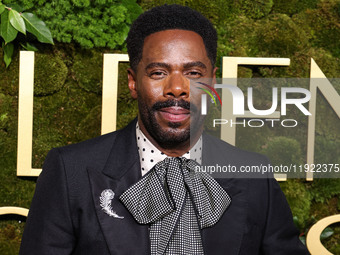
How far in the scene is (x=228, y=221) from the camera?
59.8 inches

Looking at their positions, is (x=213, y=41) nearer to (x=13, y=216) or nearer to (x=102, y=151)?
(x=102, y=151)

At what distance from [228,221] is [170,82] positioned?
49 centimetres

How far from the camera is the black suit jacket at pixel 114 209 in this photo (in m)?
1.43

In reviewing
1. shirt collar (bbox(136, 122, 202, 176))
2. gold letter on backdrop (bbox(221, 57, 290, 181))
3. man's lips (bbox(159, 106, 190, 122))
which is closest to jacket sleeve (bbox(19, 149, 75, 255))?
shirt collar (bbox(136, 122, 202, 176))

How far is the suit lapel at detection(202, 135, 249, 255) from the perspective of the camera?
1481mm

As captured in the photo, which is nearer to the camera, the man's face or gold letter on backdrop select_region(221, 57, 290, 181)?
the man's face

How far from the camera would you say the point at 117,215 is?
1445 millimetres

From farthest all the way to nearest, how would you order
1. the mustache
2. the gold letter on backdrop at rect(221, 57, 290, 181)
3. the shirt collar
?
the gold letter on backdrop at rect(221, 57, 290, 181), the shirt collar, the mustache

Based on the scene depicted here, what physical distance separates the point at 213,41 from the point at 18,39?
112cm

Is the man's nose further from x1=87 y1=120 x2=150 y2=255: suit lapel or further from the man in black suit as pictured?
x1=87 y1=120 x2=150 y2=255: suit lapel

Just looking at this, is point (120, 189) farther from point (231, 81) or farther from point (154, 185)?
point (231, 81)

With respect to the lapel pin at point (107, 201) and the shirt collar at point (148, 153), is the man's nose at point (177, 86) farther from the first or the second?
the lapel pin at point (107, 201)

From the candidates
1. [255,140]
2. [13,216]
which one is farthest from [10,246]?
[255,140]

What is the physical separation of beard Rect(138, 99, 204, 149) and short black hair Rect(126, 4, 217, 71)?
176 mm
